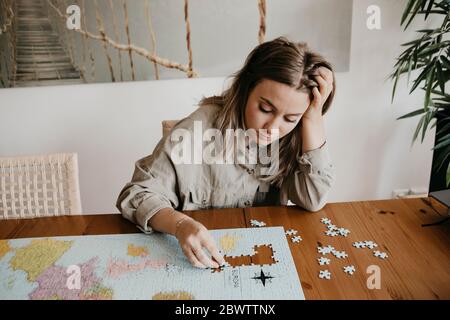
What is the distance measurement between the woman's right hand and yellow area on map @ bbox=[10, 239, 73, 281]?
0.33 meters

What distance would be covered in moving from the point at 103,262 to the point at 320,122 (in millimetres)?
775

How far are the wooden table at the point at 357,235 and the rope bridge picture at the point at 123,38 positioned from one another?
1.09 metres

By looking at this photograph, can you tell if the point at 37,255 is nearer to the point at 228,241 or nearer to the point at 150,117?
the point at 228,241

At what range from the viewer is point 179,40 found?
2125 mm

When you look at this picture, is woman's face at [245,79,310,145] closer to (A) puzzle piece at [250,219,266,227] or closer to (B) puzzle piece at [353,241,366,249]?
(A) puzzle piece at [250,219,266,227]

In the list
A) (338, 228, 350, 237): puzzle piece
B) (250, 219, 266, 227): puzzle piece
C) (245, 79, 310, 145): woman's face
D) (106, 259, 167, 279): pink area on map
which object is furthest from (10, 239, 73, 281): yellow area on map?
(338, 228, 350, 237): puzzle piece

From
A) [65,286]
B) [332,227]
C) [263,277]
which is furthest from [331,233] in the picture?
[65,286]

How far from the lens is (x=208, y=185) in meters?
1.37

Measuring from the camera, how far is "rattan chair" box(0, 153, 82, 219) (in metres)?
1.47

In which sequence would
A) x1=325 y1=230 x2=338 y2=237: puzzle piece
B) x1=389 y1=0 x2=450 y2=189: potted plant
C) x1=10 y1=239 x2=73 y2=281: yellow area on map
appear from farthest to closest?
x1=389 y1=0 x2=450 y2=189: potted plant, x1=325 y1=230 x2=338 y2=237: puzzle piece, x1=10 y1=239 x2=73 y2=281: yellow area on map

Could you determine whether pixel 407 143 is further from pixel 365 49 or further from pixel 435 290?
pixel 435 290

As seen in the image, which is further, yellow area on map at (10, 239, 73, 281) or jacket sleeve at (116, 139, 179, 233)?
jacket sleeve at (116, 139, 179, 233)

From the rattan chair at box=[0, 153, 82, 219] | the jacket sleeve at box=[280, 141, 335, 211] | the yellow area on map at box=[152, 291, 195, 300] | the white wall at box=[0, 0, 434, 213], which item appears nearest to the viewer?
the yellow area on map at box=[152, 291, 195, 300]
